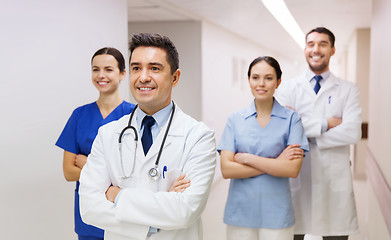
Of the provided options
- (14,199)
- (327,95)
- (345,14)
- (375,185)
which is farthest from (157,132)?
(345,14)

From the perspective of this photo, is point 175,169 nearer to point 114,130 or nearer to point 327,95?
point 114,130

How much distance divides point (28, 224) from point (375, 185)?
8.00ft

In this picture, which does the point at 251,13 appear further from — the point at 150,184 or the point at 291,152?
the point at 150,184

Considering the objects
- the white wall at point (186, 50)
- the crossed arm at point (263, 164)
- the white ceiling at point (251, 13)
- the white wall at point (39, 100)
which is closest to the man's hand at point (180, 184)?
the crossed arm at point (263, 164)

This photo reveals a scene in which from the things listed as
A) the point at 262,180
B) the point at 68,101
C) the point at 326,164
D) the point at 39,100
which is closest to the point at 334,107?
the point at 326,164

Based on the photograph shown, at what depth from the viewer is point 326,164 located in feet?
9.18

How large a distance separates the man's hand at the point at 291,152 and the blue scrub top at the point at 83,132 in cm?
85

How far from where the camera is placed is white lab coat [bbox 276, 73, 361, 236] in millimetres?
2787

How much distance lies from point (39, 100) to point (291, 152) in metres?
1.50

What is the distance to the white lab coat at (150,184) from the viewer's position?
4.82 feet

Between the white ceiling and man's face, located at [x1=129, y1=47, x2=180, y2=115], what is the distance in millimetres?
2755

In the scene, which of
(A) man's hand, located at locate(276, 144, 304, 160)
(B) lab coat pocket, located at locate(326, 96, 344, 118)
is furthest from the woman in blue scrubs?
(B) lab coat pocket, located at locate(326, 96, 344, 118)

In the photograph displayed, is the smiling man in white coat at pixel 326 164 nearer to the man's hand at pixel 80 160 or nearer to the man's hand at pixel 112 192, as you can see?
the man's hand at pixel 80 160

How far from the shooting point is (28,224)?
2490 millimetres
